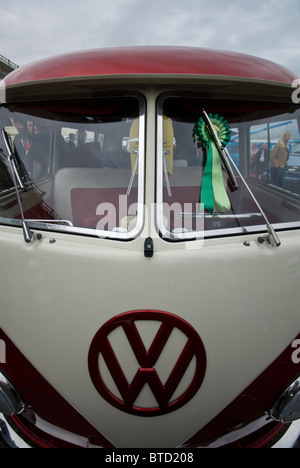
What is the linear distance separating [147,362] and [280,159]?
4.24 ft

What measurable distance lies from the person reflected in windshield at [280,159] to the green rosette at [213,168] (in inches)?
16.9

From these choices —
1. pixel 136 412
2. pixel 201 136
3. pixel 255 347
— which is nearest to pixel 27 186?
pixel 201 136

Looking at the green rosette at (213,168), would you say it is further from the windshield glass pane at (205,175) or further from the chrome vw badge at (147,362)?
the chrome vw badge at (147,362)

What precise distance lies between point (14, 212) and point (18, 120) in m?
0.47

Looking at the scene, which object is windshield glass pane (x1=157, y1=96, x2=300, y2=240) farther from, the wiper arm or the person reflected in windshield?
the wiper arm

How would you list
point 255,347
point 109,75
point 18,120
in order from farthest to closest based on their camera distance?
point 18,120
point 255,347
point 109,75

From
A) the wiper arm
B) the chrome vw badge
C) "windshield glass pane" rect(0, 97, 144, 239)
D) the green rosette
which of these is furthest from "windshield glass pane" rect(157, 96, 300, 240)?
the wiper arm

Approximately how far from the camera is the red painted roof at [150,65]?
4.38 feet

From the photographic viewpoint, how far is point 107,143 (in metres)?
1.65

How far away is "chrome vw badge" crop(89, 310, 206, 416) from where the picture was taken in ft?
4.43

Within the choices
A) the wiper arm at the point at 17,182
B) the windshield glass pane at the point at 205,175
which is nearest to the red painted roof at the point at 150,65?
the windshield glass pane at the point at 205,175

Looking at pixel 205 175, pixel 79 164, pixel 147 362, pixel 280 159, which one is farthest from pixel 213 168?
pixel 147 362

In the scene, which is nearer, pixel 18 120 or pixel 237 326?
pixel 237 326

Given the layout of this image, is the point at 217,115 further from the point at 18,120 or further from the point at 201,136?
the point at 18,120
